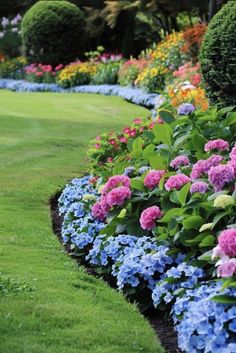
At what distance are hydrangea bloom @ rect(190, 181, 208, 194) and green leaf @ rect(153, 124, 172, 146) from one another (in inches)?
44.3

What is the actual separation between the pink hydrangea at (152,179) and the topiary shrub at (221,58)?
3.70 m

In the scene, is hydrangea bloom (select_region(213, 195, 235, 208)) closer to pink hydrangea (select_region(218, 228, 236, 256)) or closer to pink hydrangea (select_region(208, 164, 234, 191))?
pink hydrangea (select_region(208, 164, 234, 191))

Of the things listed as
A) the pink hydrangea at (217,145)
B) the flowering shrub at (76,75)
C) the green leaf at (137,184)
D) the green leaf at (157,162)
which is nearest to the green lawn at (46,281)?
the green leaf at (137,184)

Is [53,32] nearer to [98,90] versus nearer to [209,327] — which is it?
[98,90]

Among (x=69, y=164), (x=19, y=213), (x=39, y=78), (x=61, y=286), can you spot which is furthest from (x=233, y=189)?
(x=39, y=78)

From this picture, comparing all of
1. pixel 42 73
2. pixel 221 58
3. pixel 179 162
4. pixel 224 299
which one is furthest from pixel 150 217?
pixel 42 73

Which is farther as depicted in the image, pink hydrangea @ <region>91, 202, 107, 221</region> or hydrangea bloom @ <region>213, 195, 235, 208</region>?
pink hydrangea @ <region>91, 202, 107, 221</region>

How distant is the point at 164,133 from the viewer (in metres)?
5.51

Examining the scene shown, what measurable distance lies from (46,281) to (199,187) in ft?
3.51

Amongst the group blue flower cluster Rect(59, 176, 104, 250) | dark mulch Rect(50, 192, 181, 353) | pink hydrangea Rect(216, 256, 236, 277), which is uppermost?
pink hydrangea Rect(216, 256, 236, 277)

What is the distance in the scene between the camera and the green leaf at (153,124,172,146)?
5496mm

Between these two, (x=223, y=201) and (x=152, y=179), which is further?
(x=152, y=179)

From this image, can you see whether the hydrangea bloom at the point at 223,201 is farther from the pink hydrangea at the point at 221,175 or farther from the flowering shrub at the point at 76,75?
the flowering shrub at the point at 76,75

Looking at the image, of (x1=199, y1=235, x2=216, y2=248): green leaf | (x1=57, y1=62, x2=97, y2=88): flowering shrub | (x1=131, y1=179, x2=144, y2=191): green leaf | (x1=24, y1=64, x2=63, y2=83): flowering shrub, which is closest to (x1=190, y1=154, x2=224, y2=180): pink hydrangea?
(x1=131, y1=179, x2=144, y2=191): green leaf
